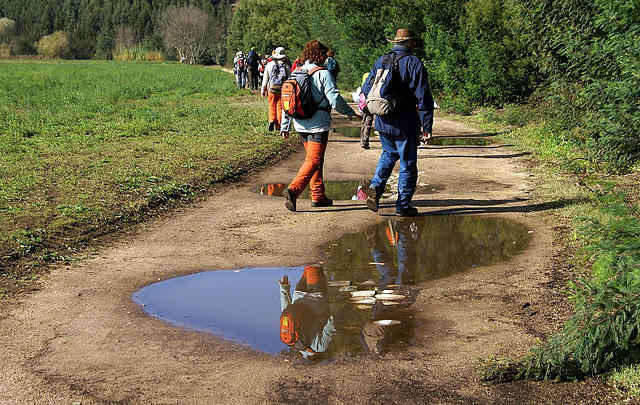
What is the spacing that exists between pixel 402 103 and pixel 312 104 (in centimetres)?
113

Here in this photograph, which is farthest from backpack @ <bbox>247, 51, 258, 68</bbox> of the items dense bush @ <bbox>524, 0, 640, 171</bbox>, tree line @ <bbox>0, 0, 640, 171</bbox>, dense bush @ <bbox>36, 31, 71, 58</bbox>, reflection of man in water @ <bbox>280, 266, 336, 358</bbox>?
dense bush @ <bbox>36, 31, 71, 58</bbox>

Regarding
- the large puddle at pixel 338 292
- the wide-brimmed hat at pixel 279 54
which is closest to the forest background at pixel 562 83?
the large puddle at pixel 338 292

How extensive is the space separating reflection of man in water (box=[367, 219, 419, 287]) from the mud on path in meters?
0.32

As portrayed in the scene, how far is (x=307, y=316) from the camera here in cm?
547

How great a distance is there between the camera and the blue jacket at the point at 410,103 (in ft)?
26.3

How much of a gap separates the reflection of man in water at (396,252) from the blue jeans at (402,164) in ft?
1.15

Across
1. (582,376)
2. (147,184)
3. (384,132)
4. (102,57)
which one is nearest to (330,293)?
(582,376)

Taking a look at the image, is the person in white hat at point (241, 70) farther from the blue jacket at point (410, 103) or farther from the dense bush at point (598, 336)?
the dense bush at point (598, 336)

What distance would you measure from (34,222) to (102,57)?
158m

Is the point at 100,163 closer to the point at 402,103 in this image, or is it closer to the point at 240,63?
the point at 402,103

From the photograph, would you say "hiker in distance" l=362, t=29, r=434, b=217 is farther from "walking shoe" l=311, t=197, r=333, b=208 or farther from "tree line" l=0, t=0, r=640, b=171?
"tree line" l=0, t=0, r=640, b=171

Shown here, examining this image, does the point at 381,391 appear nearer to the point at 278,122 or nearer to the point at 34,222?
the point at 34,222

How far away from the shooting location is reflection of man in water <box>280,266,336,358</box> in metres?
4.93

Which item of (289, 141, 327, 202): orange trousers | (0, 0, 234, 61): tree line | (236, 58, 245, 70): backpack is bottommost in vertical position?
(289, 141, 327, 202): orange trousers
